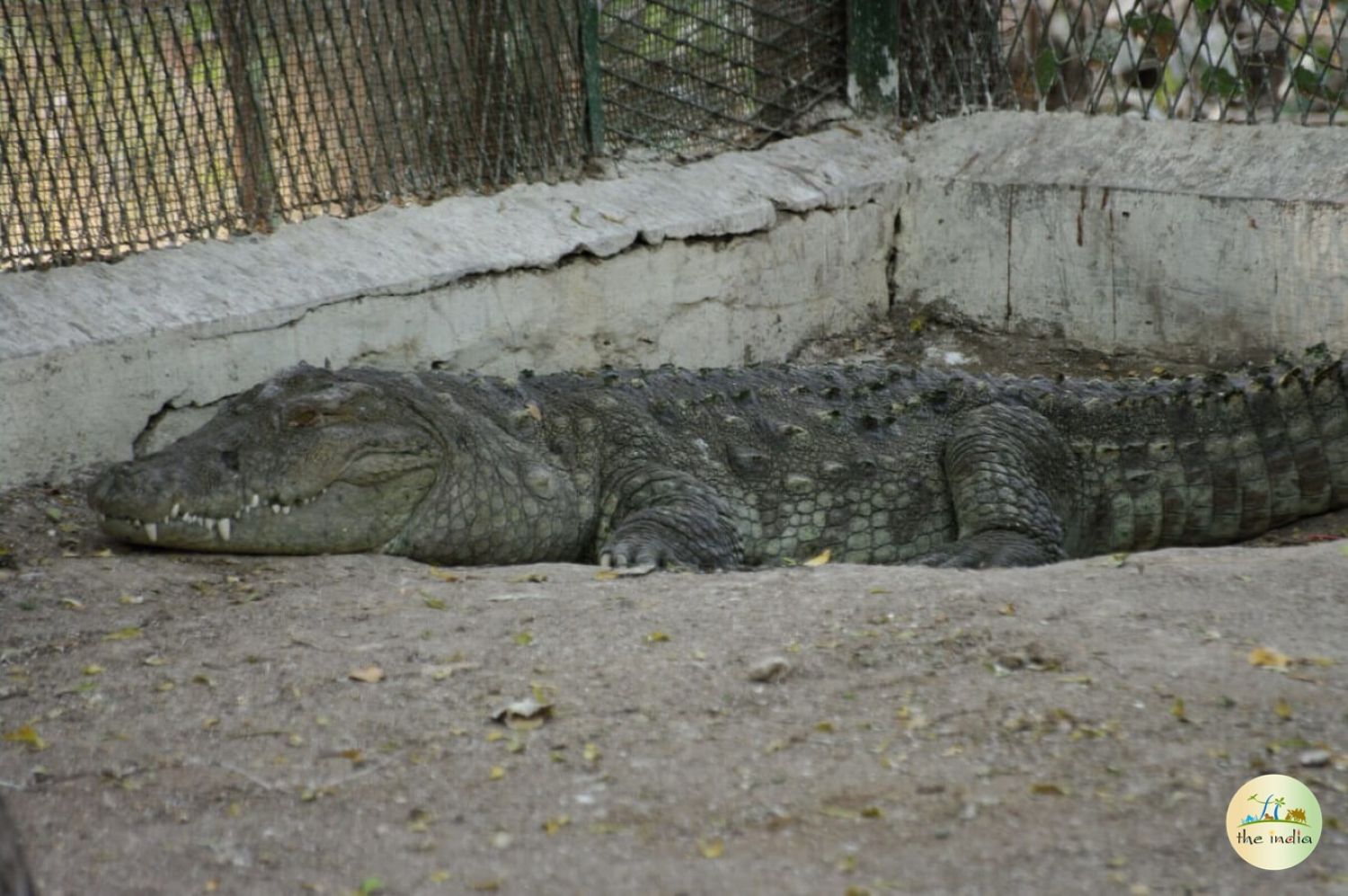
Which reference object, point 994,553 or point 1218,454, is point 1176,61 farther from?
point 994,553

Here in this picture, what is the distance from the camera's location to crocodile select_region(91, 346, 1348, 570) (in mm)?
5039

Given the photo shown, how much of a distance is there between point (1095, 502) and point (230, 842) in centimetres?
404

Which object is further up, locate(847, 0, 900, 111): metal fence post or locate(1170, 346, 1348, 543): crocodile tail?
locate(847, 0, 900, 111): metal fence post

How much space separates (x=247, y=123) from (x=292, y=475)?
1.88 metres

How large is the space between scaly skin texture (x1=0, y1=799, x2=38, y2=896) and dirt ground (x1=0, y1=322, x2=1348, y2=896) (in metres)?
0.55

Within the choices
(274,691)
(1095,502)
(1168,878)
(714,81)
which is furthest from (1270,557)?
(714,81)

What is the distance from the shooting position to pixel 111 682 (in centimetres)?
366

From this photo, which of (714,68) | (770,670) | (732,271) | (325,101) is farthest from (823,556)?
Answer: (714,68)

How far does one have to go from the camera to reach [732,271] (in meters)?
7.30

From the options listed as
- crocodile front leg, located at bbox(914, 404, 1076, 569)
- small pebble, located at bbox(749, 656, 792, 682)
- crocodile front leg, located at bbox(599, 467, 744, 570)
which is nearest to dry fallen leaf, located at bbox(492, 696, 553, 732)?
small pebble, located at bbox(749, 656, 792, 682)

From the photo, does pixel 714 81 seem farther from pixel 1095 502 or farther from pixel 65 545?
pixel 65 545

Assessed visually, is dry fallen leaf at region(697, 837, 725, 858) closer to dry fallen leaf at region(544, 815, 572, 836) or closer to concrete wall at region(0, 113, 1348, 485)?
dry fallen leaf at region(544, 815, 572, 836)

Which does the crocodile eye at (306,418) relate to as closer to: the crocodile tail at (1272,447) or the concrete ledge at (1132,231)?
the crocodile tail at (1272,447)

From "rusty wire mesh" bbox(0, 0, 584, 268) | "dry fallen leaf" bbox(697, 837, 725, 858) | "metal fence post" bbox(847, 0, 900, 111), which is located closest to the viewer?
"dry fallen leaf" bbox(697, 837, 725, 858)
